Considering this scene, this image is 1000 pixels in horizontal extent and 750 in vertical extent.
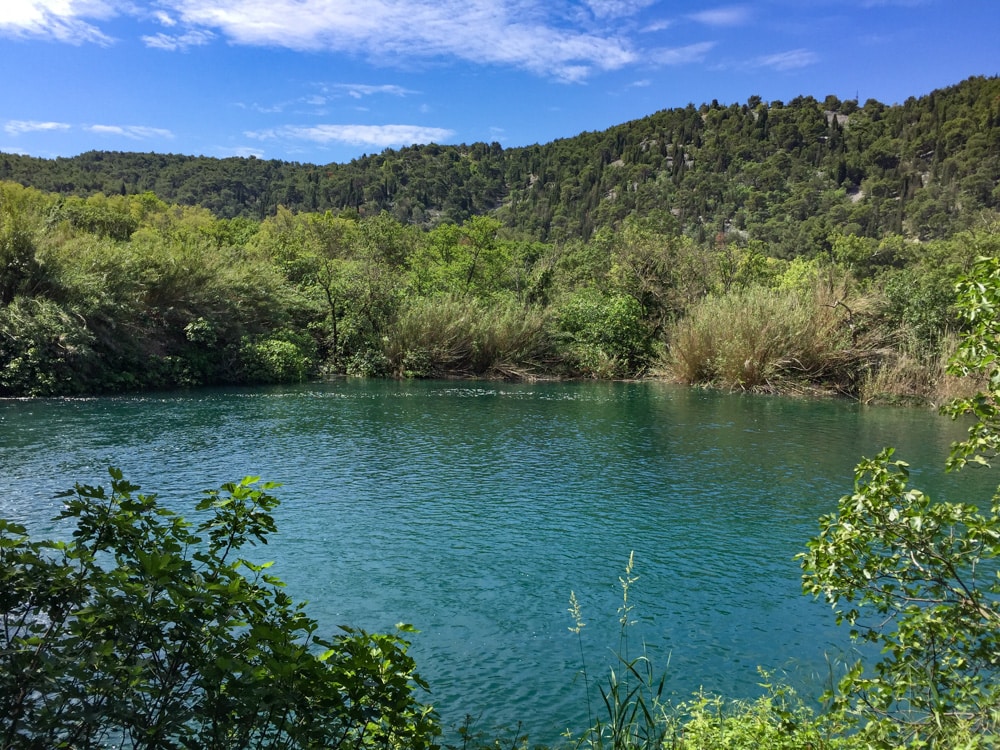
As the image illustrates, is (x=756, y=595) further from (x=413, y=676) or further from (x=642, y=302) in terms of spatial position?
(x=642, y=302)

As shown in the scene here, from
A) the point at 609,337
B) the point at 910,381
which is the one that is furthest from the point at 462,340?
the point at 910,381

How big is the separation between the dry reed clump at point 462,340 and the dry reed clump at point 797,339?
8.53m

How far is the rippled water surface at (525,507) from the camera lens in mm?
6520

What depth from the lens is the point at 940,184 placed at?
121375 millimetres

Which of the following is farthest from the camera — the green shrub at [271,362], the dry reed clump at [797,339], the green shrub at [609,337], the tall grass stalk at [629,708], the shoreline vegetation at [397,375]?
the green shrub at [609,337]

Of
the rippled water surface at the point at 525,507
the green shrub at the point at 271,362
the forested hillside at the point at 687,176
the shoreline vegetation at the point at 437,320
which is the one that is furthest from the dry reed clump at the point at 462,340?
the forested hillside at the point at 687,176

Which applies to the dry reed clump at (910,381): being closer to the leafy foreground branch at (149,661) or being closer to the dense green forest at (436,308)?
the dense green forest at (436,308)

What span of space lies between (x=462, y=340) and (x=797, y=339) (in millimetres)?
13981

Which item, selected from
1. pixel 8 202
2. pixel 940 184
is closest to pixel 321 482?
pixel 8 202

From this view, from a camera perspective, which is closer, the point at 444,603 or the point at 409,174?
the point at 444,603

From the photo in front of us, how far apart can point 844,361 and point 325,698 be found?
26.5 metres

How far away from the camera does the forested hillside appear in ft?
367

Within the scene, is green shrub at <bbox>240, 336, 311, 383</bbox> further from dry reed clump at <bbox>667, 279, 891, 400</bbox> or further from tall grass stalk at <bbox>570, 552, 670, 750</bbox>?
tall grass stalk at <bbox>570, 552, 670, 750</bbox>

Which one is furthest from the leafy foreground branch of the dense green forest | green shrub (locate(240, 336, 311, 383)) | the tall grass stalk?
green shrub (locate(240, 336, 311, 383))
